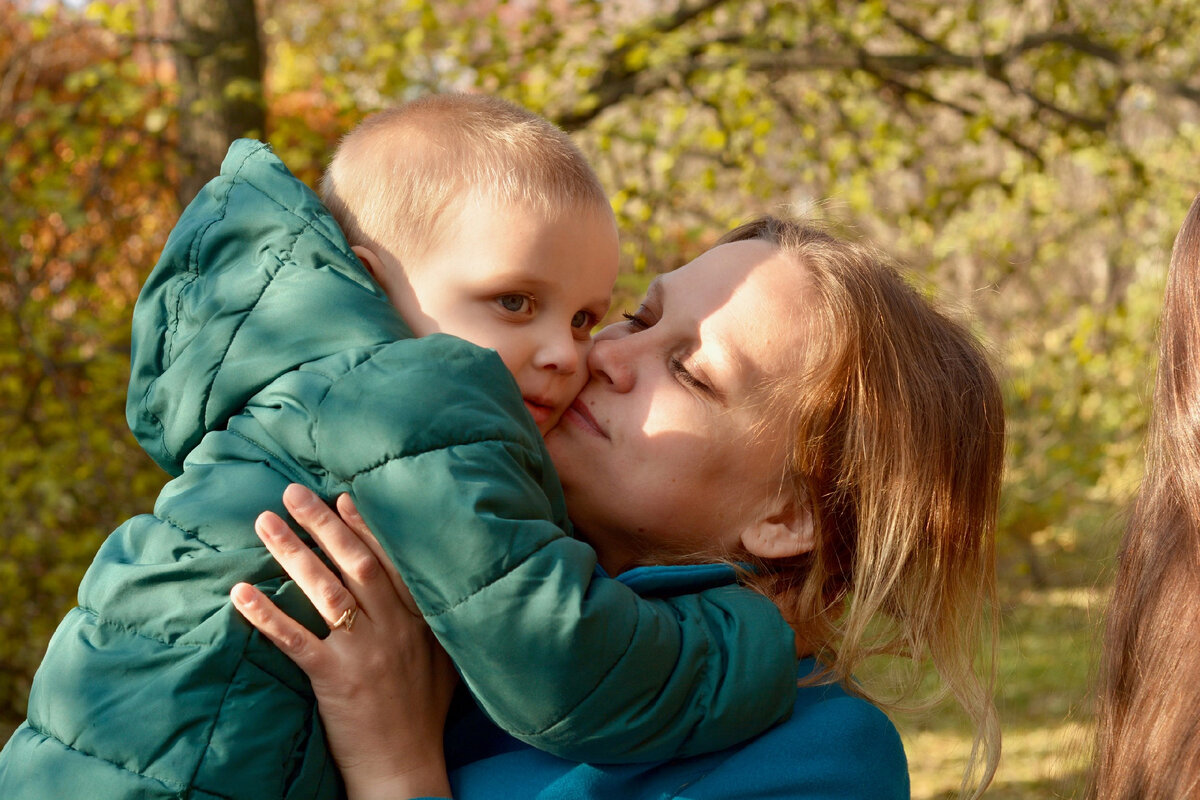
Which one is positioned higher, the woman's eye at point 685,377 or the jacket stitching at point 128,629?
the woman's eye at point 685,377

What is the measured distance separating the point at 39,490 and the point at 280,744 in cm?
396

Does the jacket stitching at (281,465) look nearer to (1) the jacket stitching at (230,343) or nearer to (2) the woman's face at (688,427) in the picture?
(1) the jacket stitching at (230,343)

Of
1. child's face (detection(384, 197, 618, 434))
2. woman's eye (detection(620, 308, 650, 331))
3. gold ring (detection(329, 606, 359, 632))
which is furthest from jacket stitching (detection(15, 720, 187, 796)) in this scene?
woman's eye (detection(620, 308, 650, 331))

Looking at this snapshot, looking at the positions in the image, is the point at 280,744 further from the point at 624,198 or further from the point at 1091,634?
the point at 624,198

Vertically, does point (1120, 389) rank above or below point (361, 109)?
below

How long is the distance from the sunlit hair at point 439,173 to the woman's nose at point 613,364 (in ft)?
0.82

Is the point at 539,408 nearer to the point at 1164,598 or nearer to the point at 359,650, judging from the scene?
the point at 359,650

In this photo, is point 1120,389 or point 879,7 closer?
point 879,7

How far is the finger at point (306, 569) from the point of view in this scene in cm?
156

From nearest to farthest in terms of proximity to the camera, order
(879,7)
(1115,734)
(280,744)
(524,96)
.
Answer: (280,744) < (1115,734) < (524,96) < (879,7)

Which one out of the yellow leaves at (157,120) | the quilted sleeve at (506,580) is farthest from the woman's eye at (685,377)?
the yellow leaves at (157,120)

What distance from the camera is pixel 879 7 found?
18.3 ft

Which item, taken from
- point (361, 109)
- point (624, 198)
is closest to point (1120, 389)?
point (624, 198)

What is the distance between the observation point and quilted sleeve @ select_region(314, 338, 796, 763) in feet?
4.75
